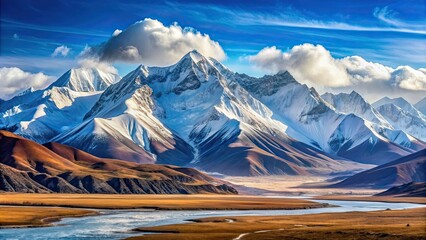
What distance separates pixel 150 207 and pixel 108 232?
241ft

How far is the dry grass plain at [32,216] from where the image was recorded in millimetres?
129500

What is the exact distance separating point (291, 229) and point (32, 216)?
52.2 meters

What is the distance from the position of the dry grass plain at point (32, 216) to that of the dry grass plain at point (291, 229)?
22.2 m

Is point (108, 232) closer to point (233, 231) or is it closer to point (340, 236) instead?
point (233, 231)

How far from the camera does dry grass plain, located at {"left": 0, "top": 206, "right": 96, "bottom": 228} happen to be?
130 meters

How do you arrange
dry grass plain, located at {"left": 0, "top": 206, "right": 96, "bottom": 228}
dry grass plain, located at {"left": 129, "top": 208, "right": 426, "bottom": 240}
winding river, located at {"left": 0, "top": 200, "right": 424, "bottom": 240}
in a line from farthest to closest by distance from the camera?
1. dry grass plain, located at {"left": 0, "top": 206, "right": 96, "bottom": 228}
2. winding river, located at {"left": 0, "top": 200, "right": 424, "bottom": 240}
3. dry grass plain, located at {"left": 129, "top": 208, "right": 426, "bottom": 240}

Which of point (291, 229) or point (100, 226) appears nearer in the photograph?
point (291, 229)

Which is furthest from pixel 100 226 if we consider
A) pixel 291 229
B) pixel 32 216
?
pixel 291 229

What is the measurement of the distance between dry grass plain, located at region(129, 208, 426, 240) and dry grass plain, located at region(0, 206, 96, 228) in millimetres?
22232

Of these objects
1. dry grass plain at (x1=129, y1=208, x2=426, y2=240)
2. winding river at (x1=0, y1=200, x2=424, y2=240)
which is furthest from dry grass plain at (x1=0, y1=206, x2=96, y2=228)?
dry grass plain at (x1=129, y1=208, x2=426, y2=240)

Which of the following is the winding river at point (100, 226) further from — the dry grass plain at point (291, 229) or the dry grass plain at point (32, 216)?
the dry grass plain at point (291, 229)

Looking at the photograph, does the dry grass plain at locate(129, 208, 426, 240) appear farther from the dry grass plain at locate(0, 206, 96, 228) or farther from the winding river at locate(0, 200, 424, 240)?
the dry grass plain at locate(0, 206, 96, 228)

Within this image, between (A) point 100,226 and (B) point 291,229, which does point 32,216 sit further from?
(B) point 291,229

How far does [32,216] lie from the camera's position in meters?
144
